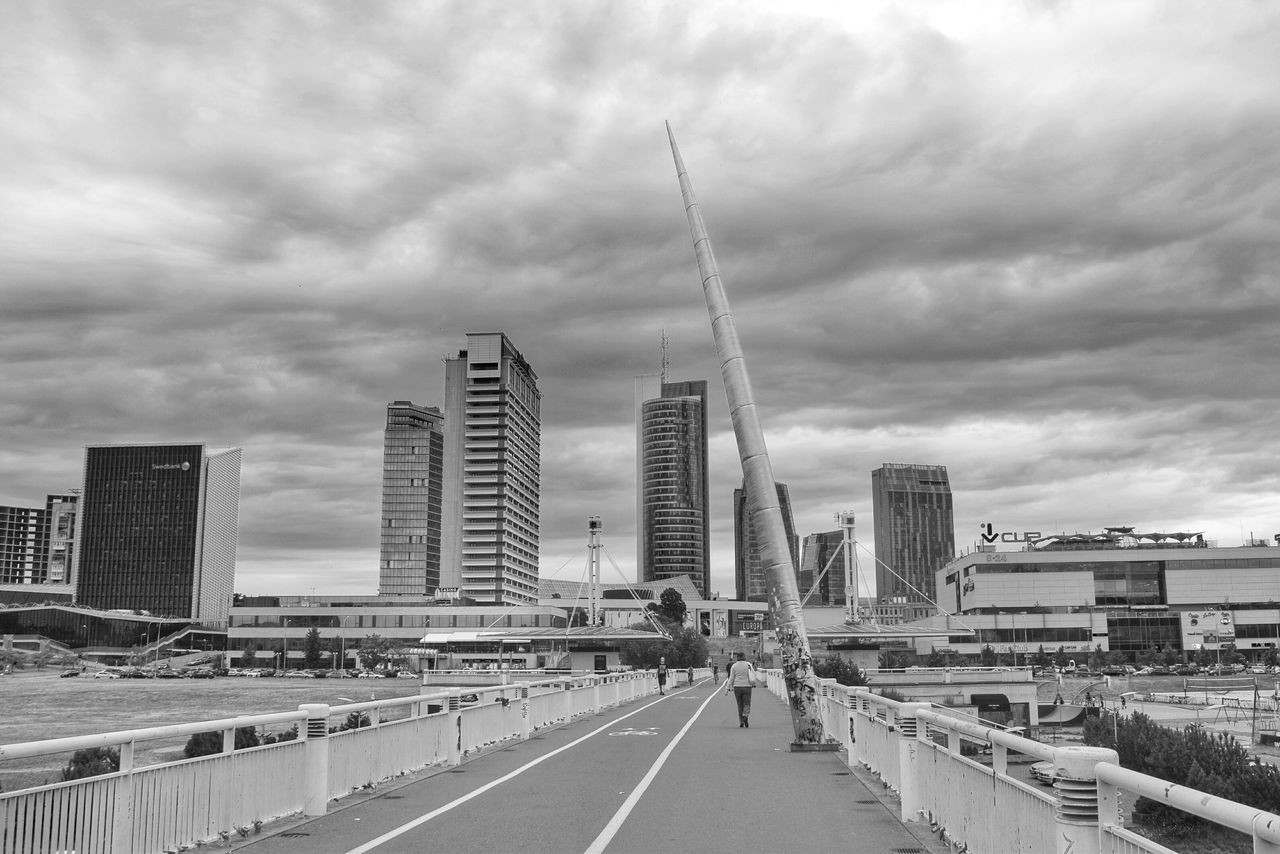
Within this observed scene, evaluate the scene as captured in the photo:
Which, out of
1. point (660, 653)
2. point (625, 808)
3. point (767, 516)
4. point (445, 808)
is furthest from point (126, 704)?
point (625, 808)

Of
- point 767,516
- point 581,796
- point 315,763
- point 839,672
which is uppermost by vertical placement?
point 767,516

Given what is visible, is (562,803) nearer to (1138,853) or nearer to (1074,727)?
(1138,853)

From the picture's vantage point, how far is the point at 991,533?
186m

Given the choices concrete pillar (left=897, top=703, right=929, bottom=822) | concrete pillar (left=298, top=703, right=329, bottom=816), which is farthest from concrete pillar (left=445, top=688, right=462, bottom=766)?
concrete pillar (left=897, top=703, right=929, bottom=822)

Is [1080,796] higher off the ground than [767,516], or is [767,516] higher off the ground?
[767,516]

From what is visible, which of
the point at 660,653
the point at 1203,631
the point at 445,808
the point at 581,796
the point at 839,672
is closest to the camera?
the point at 445,808

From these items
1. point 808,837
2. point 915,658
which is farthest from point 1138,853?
point 915,658

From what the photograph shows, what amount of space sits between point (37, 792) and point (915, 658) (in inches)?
6340

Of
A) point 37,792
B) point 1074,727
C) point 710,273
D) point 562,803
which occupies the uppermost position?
point 710,273

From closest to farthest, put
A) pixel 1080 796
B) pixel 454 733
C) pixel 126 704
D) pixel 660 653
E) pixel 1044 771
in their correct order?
pixel 1080 796, pixel 1044 771, pixel 454 733, pixel 126 704, pixel 660 653

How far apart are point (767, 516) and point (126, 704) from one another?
10497 cm

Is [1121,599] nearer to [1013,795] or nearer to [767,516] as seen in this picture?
[767,516]

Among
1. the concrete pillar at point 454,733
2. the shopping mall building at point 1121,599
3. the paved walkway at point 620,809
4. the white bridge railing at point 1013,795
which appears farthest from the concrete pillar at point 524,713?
the shopping mall building at point 1121,599

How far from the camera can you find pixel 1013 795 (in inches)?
334
